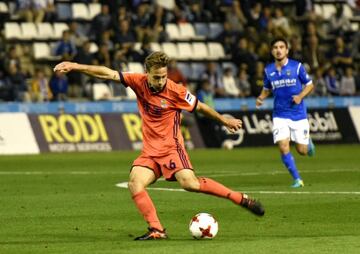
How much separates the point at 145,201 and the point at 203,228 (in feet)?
2.31

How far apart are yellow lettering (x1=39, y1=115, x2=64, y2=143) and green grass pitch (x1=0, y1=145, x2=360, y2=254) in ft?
13.3

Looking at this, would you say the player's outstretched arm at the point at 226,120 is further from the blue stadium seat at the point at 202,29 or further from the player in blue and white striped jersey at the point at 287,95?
the blue stadium seat at the point at 202,29

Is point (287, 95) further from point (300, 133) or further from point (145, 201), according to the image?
point (145, 201)

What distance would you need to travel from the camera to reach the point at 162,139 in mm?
12688

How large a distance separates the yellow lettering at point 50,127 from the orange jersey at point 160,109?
1803 centimetres

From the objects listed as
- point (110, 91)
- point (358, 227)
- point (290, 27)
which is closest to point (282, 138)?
point (358, 227)

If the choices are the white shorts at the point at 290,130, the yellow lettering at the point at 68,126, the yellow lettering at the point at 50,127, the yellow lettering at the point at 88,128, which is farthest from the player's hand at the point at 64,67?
the yellow lettering at the point at 88,128

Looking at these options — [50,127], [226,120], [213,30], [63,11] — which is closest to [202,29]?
[213,30]

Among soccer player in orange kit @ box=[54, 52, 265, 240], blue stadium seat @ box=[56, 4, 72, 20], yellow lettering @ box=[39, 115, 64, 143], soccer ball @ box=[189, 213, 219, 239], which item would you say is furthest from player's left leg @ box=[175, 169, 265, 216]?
blue stadium seat @ box=[56, 4, 72, 20]

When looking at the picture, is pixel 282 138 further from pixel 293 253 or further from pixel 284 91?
pixel 293 253

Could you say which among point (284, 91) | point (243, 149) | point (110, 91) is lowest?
point (243, 149)

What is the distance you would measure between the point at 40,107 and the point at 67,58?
2912 millimetres

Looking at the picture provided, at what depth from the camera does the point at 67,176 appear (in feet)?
73.6

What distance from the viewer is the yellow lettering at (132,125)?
105ft
